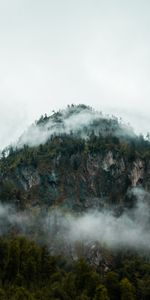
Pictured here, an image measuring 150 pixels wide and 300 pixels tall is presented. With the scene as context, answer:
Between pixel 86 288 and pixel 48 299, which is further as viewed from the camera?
pixel 86 288

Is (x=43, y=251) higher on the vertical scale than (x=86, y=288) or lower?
higher

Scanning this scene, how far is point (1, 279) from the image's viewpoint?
170375mm

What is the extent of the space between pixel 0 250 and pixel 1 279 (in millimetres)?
22142

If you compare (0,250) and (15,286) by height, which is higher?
(0,250)

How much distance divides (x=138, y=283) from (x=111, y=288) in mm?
21601

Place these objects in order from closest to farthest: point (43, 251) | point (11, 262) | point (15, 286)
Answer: point (15, 286) → point (11, 262) → point (43, 251)

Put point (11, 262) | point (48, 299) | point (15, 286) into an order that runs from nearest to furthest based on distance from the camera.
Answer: point (48, 299), point (15, 286), point (11, 262)

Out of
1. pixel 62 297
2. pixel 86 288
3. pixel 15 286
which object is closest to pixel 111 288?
pixel 86 288

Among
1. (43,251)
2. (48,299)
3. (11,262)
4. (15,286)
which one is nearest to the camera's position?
(48,299)

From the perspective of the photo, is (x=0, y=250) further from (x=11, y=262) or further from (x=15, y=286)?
(x=15, y=286)

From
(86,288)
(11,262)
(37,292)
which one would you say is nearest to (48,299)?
(37,292)

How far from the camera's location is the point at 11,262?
18075 centimetres

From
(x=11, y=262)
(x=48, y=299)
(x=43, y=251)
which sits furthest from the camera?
(x=43, y=251)

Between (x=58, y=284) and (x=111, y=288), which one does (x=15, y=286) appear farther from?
(x=111, y=288)
